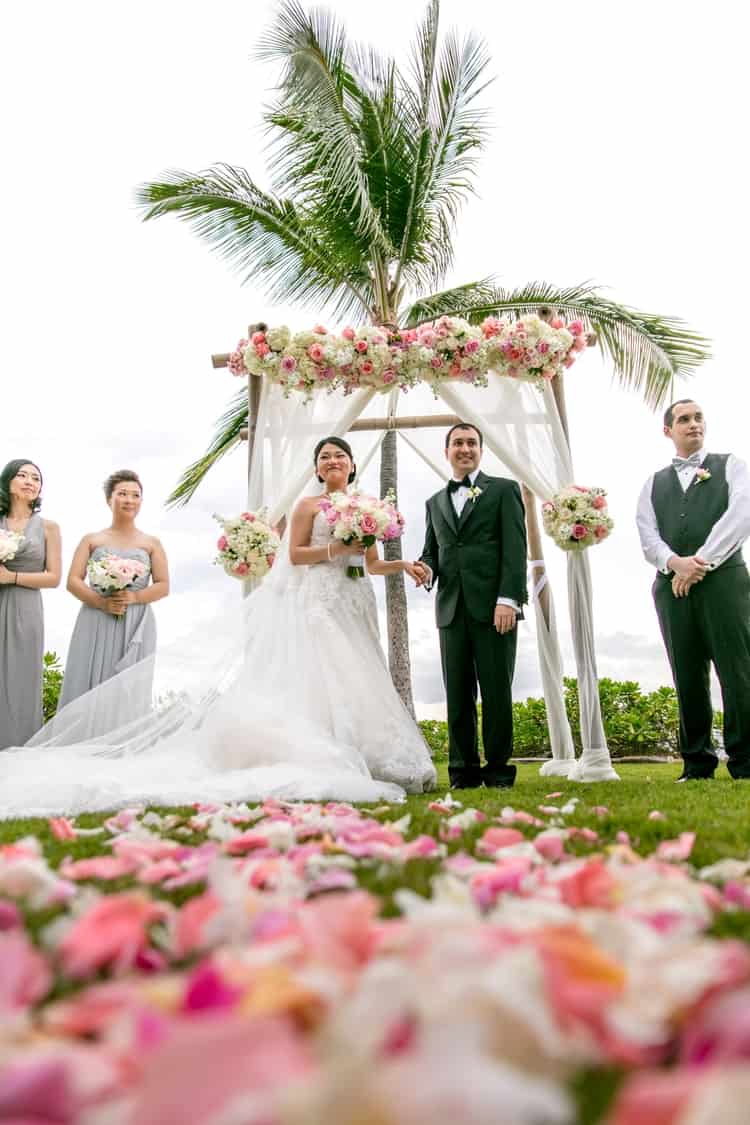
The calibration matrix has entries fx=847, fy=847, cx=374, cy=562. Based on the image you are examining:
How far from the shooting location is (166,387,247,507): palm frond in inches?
546

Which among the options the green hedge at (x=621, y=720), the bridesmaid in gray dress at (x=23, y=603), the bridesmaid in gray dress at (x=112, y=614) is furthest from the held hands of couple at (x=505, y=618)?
the green hedge at (x=621, y=720)

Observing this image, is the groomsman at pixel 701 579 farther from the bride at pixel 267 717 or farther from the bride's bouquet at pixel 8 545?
the bride's bouquet at pixel 8 545

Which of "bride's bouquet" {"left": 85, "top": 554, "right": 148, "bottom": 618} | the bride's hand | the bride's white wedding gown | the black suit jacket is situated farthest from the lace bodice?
"bride's bouquet" {"left": 85, "top": 554, "right": 148, "bottom": 618}

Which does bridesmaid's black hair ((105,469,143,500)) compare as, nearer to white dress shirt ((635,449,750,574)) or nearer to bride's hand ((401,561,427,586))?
bride's hand ((401,561,427,586))

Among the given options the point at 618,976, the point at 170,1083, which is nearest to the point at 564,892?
the point at 618,976

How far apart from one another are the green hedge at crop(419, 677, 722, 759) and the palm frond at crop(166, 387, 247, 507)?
6090 mm

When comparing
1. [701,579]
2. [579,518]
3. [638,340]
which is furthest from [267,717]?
[638,340]

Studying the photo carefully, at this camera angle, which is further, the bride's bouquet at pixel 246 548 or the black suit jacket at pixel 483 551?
the bride's bouquet at pixel 246 548

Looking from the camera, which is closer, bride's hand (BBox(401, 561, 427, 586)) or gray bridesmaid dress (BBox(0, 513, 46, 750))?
bride's hand (BBox(401, 561, 427, 586))

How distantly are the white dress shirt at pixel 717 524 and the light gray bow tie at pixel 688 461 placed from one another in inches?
0.7

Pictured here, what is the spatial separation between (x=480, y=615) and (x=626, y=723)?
821 centimetres

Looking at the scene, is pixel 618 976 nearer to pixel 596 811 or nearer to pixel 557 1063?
pixel 557 1063

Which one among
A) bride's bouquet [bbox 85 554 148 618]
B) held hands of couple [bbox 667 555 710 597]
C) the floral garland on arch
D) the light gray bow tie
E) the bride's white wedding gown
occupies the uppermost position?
the floral garland on arch

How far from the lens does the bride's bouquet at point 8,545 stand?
21.8 ft
